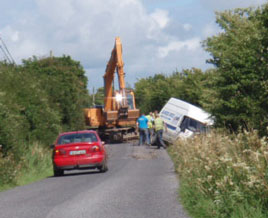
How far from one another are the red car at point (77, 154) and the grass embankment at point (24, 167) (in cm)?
103

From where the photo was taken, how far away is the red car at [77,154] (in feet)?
69.5

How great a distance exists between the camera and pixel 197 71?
198 feet

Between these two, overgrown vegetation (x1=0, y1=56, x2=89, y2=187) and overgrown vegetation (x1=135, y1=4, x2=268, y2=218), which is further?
overgrown vegetation (x1=0, y1=56, x2=89, y2=187)

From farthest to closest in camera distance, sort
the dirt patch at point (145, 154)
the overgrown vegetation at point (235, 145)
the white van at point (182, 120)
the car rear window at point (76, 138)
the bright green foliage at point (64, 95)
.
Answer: the bright green foliage at point (64, 95) → the white van at point (182, 120) → the dirt patch at point (145, 154) → the car rear window at point (76, 138) → the overgrown vegetation at point (235, 145)

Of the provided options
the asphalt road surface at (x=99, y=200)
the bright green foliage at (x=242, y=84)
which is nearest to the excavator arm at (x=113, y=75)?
the bright green foliage at (x=242, y=84)

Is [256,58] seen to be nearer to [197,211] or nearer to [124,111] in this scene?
[197,211]

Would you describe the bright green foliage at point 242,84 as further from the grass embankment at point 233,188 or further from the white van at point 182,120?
the white van at point 182,120

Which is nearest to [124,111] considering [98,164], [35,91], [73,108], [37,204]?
[73,108]

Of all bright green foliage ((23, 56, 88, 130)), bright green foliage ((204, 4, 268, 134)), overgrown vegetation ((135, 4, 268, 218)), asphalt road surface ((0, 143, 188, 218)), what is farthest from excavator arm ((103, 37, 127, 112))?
asphalt road surface ((0, 143, 188, 218))

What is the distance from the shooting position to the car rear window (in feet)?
71.3

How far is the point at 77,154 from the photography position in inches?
835

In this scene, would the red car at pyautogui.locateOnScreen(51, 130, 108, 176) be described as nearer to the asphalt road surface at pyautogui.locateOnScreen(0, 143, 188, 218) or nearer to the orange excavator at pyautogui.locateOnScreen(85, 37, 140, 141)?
the asphalt road surface at pyautogui.locateOnScreen(0, 143, 188, 218)

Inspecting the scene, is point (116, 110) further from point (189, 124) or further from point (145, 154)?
point (145, 154)

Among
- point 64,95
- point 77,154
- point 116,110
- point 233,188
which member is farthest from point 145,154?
point 233,188
